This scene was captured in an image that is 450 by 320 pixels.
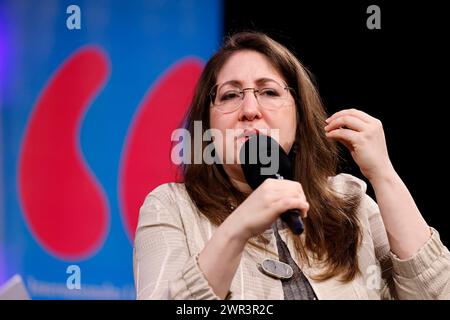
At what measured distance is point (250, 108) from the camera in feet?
4.85

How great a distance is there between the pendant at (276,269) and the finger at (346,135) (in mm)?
336

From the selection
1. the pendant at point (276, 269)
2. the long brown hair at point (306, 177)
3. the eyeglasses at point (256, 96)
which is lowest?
the pendant at point (276, 269)

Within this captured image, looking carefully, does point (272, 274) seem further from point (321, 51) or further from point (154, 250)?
point (321, 51)

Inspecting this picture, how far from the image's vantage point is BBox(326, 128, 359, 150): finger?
57.3 inches

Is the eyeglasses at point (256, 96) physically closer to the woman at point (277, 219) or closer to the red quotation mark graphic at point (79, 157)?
the woman at point (277, 219)

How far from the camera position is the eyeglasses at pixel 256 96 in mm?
1535

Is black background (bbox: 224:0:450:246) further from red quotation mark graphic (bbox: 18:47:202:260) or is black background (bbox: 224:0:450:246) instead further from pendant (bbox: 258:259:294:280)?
pendant (bbox: 258:259:294:280)

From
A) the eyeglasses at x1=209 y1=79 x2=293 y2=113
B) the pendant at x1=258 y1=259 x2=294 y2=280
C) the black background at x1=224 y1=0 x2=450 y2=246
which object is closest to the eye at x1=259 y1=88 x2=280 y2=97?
the eyeglasses at x1=209 y1=79 x2=293 y2=113

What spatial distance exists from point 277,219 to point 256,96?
12.6 inches

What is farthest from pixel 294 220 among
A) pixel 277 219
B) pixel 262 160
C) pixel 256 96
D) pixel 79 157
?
pixel 79 157

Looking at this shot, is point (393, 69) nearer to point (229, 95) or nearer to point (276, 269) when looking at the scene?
point (229, 95)

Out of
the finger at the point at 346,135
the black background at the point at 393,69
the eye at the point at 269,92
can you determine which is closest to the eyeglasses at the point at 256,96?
the eye at the point at 269,92
